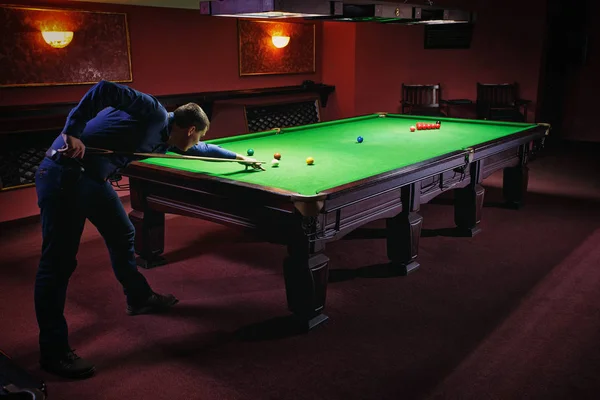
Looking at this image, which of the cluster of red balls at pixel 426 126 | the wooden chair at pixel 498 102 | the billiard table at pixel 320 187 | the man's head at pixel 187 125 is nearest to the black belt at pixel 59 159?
the man's head at pixel 187 125

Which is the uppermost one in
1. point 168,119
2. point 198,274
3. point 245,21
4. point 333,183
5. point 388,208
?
Answer: point 245,21

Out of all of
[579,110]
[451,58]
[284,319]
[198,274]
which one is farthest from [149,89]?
[579,110]

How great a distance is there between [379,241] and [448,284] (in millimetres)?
860

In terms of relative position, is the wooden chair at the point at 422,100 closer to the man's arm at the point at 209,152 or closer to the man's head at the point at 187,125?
the man's arm at the point at 209,152

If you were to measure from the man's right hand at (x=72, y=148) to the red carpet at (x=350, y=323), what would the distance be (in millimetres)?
943

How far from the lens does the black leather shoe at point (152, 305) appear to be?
286 cm

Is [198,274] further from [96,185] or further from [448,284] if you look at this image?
[448,284]

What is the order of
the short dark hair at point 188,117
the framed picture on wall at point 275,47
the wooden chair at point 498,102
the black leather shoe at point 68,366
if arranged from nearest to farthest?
1. the black leather shoe at point 68,366
2. the short dark hair at point 188,117
3. the framed picture on wall at point 275,47
4. the wooden chair at point 498,102

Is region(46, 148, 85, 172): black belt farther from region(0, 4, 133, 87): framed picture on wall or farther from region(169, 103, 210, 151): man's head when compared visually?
region(0, 4, 133, 87): framed picture on wall

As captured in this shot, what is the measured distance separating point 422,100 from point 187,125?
5618 millimetres

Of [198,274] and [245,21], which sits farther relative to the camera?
[245,21]

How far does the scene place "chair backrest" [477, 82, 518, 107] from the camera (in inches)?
281

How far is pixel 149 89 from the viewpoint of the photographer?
5.48m

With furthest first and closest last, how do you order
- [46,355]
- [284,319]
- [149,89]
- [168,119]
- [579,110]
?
1. [579,110]
2. [149,89]
3. [284,319]
4. [168,119]
5. [46,355]
